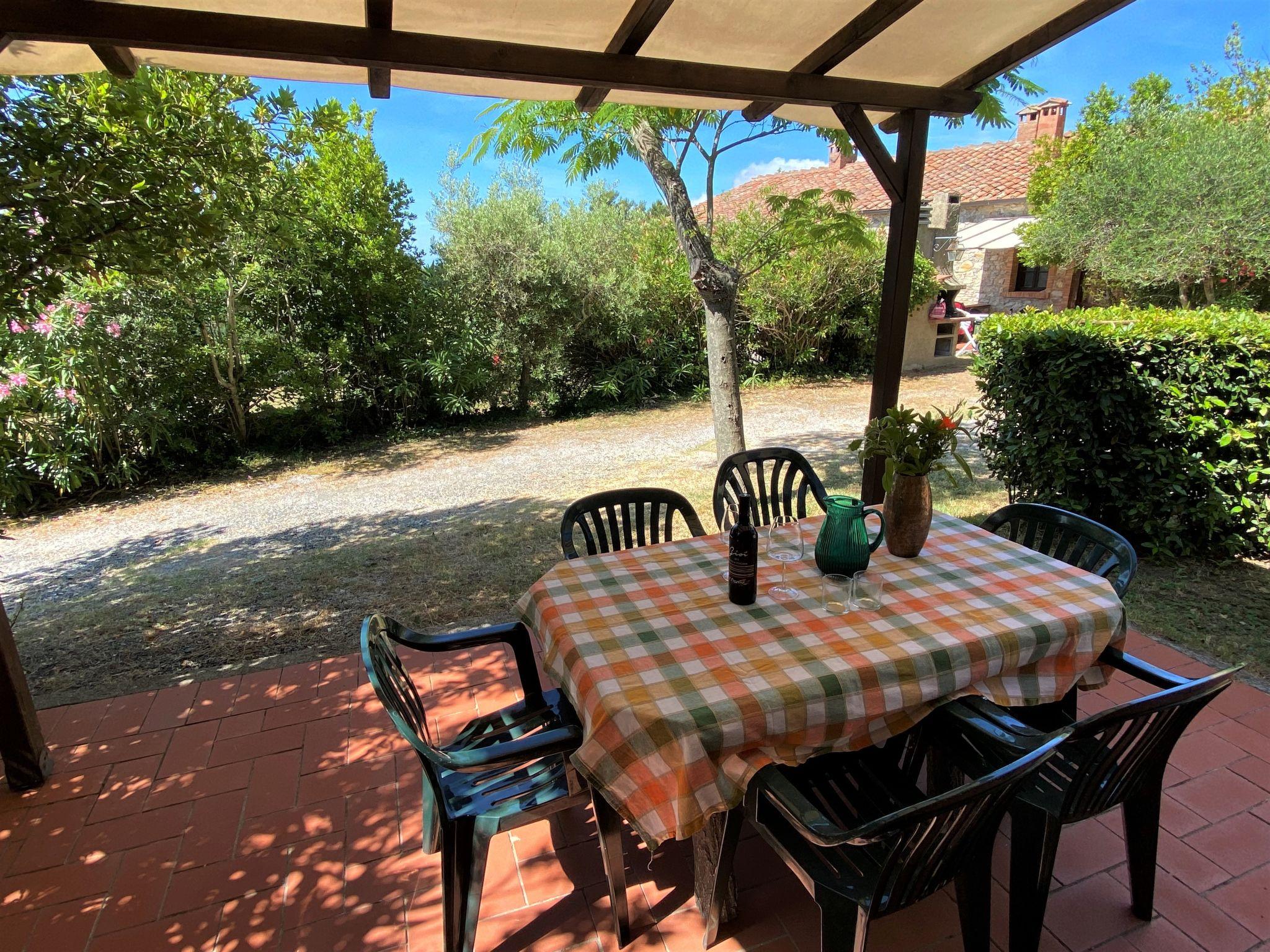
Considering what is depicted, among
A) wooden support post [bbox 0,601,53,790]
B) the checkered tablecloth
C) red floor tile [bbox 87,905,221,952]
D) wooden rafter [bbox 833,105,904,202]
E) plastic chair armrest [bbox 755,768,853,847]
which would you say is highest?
wooden rafter [bbox 833,105,904,202]

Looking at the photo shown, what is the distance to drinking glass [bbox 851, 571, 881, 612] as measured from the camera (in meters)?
1.85

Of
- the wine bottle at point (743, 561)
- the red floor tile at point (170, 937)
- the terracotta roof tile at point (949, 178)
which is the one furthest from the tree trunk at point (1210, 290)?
the red floor tile at point (170, 937)

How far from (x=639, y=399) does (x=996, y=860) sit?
8.24 meters

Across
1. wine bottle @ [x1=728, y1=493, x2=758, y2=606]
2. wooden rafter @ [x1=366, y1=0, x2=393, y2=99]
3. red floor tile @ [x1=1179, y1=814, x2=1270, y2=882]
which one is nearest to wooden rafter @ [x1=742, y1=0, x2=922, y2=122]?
wooden rafter @ [x1=366, y1=0, x2=393, y2=99]

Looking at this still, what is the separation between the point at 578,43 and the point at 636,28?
25 cm

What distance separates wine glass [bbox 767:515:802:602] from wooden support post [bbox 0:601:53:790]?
8.27 ft

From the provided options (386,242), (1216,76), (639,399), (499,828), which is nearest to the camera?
(499,828)

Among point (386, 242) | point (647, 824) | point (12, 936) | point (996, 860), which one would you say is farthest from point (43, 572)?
point (996, 860)

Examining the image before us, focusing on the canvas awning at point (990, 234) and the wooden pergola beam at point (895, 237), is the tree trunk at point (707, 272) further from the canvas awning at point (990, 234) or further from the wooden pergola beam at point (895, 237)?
the canvas awning at point (990, 234)

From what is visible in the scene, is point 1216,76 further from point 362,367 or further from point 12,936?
point 12,936

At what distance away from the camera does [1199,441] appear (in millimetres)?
3693

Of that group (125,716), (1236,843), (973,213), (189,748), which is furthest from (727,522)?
(973,213)

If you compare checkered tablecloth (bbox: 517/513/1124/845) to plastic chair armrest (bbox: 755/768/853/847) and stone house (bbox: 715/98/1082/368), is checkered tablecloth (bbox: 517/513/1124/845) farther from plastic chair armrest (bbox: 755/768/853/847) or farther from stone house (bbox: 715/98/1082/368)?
stone house (bbox: 715/98/1082/368)

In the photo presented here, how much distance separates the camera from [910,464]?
2.12 metres
